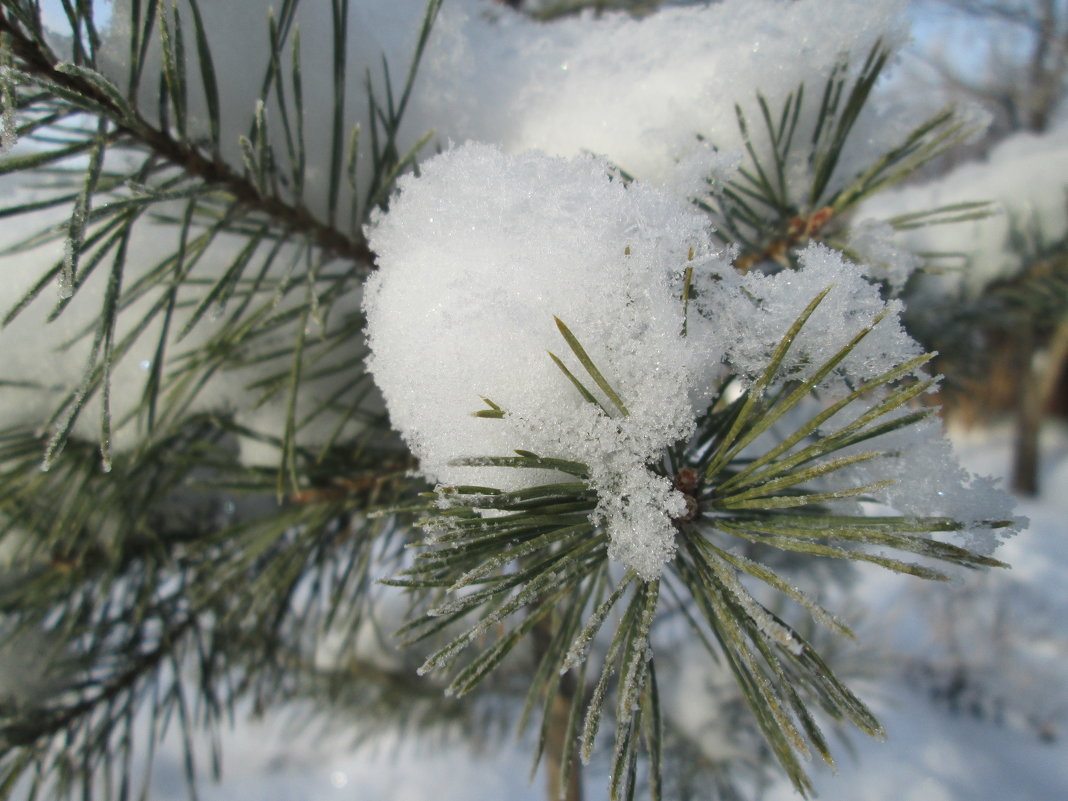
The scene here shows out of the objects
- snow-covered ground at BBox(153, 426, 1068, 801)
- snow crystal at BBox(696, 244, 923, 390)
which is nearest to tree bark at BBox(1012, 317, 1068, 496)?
snow-covered ground at BBox(153, 426, 1068, 801)

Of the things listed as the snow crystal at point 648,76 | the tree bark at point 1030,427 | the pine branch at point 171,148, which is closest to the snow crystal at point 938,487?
the snow crystal at point 648,76

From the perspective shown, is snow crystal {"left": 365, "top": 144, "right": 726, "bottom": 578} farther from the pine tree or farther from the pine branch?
the pine branch

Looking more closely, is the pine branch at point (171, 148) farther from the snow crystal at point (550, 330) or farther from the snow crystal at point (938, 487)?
the snow crystal at point (938, 487)

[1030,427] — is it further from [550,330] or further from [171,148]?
[171,148]

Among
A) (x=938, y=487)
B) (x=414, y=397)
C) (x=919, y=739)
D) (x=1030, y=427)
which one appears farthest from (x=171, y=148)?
(x=1030, y=427)

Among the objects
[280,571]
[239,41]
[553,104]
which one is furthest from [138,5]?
[280,571]
